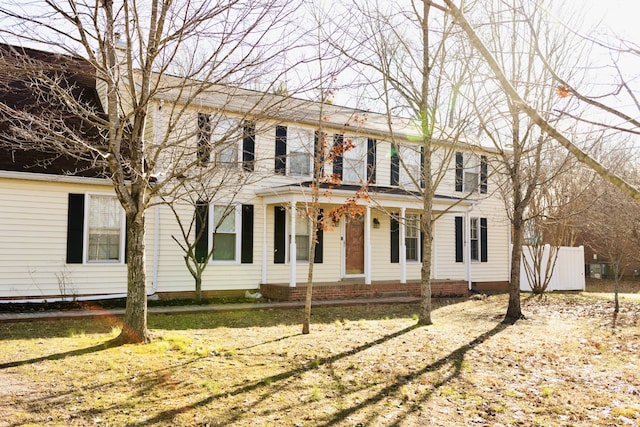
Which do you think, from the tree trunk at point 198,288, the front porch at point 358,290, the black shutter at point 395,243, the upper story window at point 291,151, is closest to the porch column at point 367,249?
the front porch at point 358,290

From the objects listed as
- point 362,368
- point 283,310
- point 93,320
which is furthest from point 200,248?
point 362,368

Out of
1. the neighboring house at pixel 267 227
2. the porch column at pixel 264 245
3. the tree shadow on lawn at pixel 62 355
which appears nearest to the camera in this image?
the tree shadow on lawn at pixel 62 355

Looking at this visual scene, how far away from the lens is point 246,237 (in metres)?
14.3

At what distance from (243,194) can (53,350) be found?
7617mm

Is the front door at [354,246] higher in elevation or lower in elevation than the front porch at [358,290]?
higher

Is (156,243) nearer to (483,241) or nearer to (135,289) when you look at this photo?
(135,289)

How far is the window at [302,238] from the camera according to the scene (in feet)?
50.1

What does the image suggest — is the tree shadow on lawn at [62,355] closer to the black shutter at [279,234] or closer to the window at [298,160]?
the black shutter at [279,234]

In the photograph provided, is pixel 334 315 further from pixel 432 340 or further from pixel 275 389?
pixel 275 389

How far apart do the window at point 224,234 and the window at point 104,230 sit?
7.82ft

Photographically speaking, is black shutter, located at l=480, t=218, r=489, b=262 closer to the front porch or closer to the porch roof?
the porch roof

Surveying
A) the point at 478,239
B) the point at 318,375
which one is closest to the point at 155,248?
the point at 318,375

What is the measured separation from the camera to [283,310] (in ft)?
40.9

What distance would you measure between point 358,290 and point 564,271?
373 inches
